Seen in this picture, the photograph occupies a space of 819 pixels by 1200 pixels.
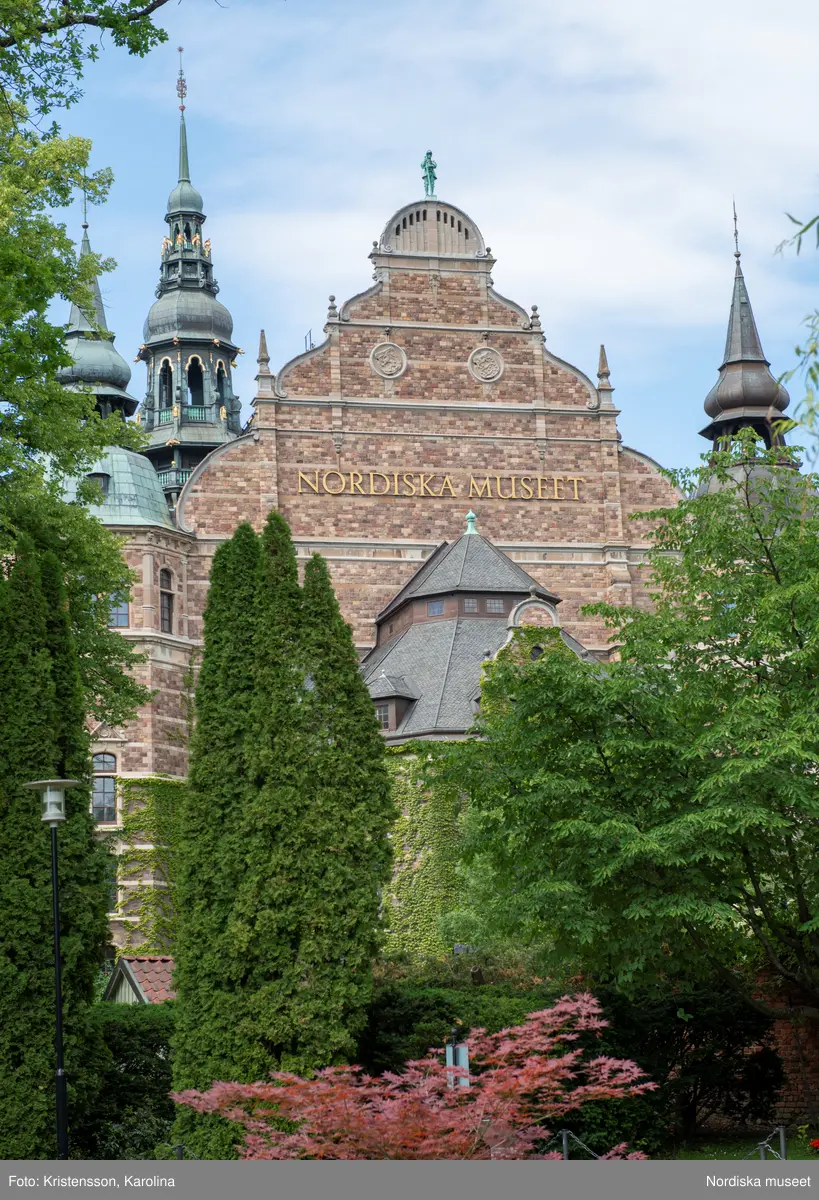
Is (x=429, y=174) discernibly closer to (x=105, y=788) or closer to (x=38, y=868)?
(x=105, y=788)

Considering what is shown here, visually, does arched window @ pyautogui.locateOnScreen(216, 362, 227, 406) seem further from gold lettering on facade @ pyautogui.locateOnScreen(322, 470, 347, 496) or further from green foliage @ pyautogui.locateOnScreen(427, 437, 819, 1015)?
green foliage @ pyautogui.locateOnScreen(427, 437, 819, 1015)

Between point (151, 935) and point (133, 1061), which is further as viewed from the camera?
point (151, 935)

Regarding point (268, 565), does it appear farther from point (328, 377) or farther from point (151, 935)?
point (328, 377)

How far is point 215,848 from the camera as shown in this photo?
76.4 feet

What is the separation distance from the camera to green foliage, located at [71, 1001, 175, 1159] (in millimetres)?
23031

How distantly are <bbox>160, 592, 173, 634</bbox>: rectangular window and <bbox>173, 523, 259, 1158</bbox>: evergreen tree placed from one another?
25.0m

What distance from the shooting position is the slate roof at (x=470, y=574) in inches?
1882

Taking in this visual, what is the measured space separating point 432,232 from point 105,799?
61.2 feet

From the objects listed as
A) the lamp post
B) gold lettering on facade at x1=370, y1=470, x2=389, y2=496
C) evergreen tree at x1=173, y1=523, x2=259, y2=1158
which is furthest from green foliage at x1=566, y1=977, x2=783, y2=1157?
gold lettering on facade at x1=370, y1=470, x2=389, y2=496

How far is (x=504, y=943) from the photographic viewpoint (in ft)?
103
